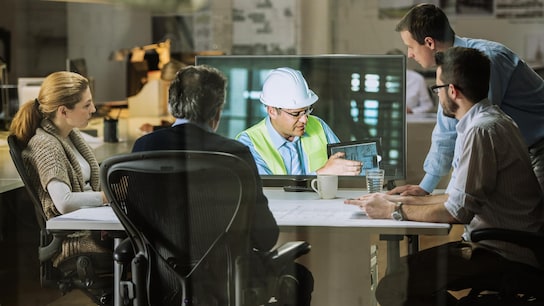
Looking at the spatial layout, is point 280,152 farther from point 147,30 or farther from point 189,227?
point 147,30

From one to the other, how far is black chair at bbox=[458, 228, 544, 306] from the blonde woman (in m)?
0.84

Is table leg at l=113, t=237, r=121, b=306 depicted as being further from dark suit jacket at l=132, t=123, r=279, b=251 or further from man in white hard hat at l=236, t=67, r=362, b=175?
man in white hard hat at l=236, t=67, r=362, b=175

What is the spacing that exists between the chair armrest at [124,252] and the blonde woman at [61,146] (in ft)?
0.17

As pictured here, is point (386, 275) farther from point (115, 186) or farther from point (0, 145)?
point (0, 145)

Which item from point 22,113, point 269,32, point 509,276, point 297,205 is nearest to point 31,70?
point 22,113

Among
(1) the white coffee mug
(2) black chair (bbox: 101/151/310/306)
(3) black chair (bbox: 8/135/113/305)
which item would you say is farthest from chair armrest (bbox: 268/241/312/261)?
(3) black chair (bbox: 8/135/113/305)

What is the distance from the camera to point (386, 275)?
6.07 ft

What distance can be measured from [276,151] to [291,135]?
0.16ft

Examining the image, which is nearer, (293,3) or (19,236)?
(293,3)

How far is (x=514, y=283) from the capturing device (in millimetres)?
1803

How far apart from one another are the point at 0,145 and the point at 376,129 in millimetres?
879

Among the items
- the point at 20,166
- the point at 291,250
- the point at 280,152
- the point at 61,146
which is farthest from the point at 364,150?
the point at 20,166

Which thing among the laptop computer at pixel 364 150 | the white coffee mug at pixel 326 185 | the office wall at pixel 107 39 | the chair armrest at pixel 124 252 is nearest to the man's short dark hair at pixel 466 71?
the laptop computer at pixel 364 150

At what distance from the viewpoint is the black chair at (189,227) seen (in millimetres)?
1838
